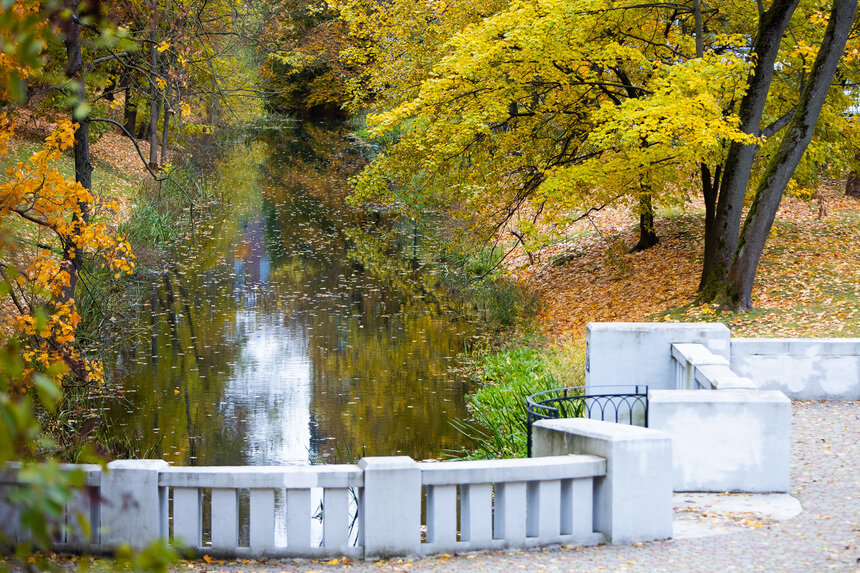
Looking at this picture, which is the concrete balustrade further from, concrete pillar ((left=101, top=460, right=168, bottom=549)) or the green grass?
the green grass

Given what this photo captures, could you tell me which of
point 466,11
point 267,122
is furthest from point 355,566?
point 267,122

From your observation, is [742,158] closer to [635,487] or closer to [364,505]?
[635,487]

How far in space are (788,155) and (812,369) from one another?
597cm

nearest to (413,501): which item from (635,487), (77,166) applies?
(635,487)

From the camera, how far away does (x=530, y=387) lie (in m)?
13.9

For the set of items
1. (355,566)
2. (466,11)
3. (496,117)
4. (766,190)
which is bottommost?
(355,566)

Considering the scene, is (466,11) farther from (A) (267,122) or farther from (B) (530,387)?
(A) (267,122)

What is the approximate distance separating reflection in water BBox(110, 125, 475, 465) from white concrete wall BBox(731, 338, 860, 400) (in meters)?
4.27

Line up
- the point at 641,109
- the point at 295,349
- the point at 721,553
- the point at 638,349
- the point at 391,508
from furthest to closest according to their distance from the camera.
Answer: the point at 295,349 → the point at 641,109 → the point at 638,349 → the point at 391,508 → the point at 721,553

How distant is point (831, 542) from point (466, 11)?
56.5 ft

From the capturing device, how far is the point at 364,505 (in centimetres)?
650

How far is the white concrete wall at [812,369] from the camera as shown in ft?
37.7

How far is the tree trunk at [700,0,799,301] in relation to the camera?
1617 centimetres

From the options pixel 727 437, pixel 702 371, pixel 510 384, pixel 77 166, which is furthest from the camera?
pixel 510 384
